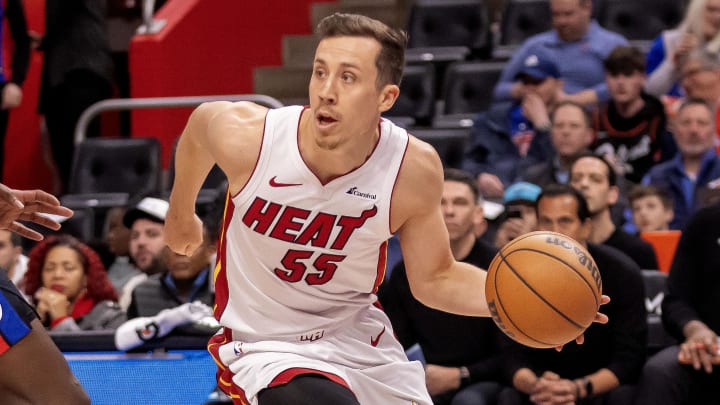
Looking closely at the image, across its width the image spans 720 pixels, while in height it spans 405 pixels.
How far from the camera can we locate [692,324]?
5.22 m

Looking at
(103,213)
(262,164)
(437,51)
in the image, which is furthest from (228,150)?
(437,51)

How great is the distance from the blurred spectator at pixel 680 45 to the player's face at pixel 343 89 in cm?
437

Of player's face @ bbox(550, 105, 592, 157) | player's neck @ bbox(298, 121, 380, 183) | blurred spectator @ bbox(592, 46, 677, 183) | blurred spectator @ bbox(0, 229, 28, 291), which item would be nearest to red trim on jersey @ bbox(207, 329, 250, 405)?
player's neck @ bbox(298, 121, 380, 183)

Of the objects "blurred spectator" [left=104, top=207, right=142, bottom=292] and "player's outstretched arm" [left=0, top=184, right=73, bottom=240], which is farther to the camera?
"blurred spectator" [left=104, top=207, right=142, bottom=292]

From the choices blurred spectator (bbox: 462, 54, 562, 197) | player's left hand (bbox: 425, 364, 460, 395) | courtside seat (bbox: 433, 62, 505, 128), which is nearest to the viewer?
player's left hand (bbox: 425, 364, 460, 395)

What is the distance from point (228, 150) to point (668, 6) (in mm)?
6176

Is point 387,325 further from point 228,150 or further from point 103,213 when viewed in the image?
point 103,213

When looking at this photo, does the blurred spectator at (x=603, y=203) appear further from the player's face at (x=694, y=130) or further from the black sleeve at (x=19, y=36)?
the black sleeve at (x=19, y=36)

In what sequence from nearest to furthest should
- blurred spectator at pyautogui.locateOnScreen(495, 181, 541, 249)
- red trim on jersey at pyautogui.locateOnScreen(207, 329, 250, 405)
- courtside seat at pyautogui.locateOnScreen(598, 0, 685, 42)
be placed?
red trim on jersey at pyautogui.locateOnScreen(207, 329, 250, 405) → blurred spectator at pyautogui.locateOnScreen(495, 181, 541, 249) → courtside seat at pyautogui.locateOnScreen(598, 0, 685, 42)

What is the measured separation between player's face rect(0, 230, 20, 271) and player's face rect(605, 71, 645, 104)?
3794 mm

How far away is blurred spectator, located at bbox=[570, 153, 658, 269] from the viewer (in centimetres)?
616

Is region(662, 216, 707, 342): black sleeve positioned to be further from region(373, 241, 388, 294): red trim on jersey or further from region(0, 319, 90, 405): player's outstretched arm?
region(0, 319, 90, 405): player's outstretched arm

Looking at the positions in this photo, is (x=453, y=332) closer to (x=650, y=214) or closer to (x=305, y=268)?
(x=650, y=214)

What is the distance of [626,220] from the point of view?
22.8 feet
